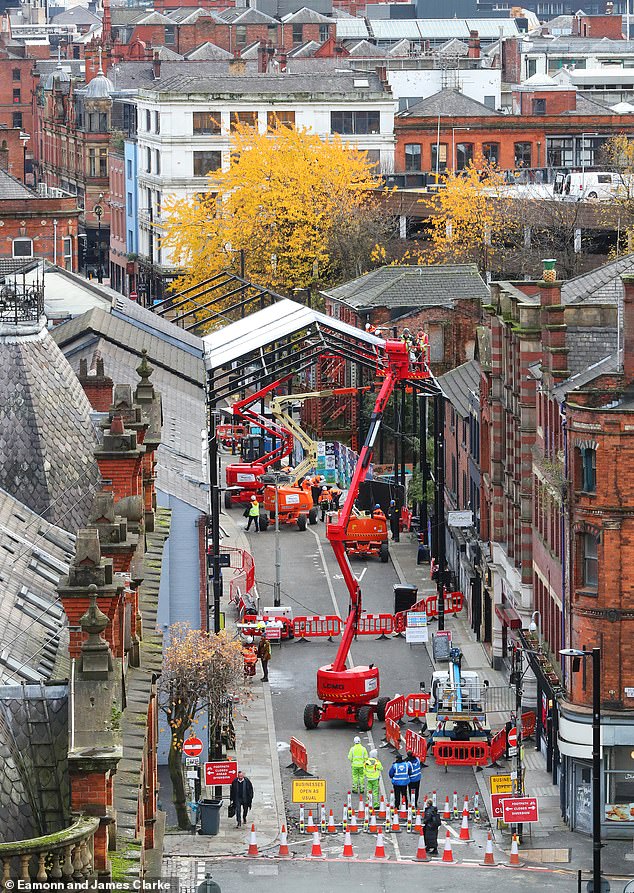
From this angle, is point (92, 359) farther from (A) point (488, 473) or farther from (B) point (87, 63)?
(B) point (87, 63)

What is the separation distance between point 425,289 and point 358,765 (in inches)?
1748

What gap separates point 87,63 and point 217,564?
444ft

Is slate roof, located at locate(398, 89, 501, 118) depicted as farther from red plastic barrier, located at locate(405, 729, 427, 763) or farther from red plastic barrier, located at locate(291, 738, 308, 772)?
red plastic barrier, located at locate(291, 738, 308, 772)

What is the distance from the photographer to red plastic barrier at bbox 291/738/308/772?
172ft

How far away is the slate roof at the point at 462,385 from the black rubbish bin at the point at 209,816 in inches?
1057

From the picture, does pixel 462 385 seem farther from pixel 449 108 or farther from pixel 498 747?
pixel 449 108

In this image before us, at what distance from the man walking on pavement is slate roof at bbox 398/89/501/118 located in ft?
327

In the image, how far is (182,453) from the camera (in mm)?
62344

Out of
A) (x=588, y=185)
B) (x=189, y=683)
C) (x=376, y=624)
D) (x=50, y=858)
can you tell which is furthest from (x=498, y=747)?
(x=588, y=185)

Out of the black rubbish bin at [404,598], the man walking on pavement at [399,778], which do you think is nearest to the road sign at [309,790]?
the man walking on pavement at [399,778]

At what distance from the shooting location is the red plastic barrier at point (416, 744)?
53.3 meters

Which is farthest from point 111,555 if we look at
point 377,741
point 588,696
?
point 377,741

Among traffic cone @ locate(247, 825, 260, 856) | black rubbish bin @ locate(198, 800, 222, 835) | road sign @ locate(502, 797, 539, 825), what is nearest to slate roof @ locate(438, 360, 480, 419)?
black rubbish bin @ locate(198, 800, 222, 835)

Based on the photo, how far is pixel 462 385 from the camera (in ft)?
254
